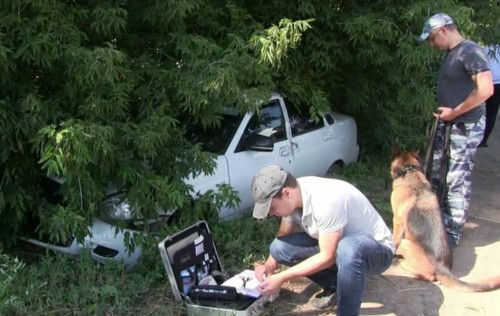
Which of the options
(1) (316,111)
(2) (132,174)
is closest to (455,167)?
(1) (316,111)

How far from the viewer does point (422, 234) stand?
4.39 metres

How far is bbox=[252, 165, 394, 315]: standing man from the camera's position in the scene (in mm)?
3328

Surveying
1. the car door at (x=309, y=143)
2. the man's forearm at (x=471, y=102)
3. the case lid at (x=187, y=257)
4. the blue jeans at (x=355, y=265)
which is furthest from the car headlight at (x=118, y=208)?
the man's forearm at (x=471, y=102)

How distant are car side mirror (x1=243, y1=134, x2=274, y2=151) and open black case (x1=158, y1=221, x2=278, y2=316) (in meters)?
1.36

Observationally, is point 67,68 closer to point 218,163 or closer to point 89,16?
point 89,16

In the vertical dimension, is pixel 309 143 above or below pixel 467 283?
above

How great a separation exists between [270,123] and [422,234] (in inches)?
80.6

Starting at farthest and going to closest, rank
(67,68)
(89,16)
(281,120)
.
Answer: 1. (281,120)
2. (89,16)
3. (67,68)

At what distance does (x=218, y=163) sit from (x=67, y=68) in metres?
1.69

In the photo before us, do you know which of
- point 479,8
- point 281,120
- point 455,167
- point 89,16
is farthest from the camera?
point 479,8

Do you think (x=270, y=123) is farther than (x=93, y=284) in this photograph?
Yes

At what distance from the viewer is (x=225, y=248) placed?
15.3ft

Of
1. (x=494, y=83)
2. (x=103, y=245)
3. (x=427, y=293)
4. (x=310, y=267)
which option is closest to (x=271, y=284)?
(x=310, y=267)

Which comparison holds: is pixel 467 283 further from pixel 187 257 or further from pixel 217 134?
pixel 217 134
